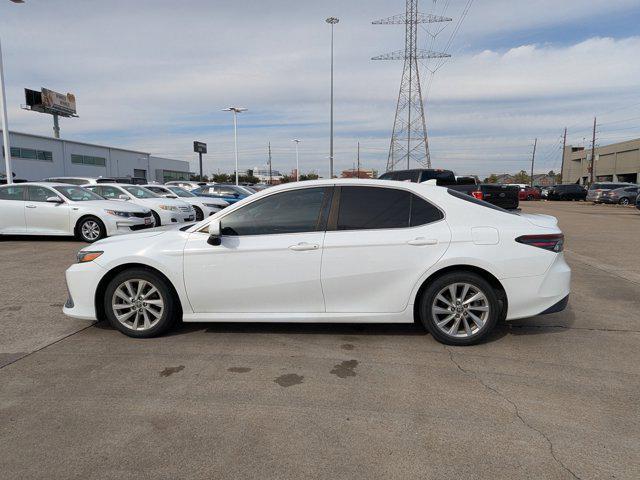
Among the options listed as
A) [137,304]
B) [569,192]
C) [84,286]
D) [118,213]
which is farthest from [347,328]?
[569,192]

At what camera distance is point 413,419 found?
318cm

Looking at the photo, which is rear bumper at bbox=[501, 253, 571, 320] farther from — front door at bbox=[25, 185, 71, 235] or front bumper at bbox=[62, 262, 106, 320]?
front door at bbox=[25, 185, 71, 235]

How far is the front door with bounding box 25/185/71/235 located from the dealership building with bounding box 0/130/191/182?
1577 inches

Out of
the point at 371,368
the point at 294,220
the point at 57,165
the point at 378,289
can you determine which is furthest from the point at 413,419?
the point at 57,165

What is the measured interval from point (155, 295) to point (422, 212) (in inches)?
109

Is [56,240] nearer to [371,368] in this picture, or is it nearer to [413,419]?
[371,368]

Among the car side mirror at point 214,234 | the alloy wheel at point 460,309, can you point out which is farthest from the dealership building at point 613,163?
the car side mirror at point 214,234

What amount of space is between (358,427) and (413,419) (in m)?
0.39

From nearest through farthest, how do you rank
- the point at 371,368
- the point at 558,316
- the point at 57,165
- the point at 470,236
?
the point at 371,368 < the point at 470,236 < the point at 558,316 < the point at 57,165

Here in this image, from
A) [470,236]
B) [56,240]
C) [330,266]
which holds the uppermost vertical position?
[470,236]

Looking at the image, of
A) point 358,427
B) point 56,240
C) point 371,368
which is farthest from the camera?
point 56,240

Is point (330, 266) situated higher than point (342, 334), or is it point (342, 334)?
point (330, 266)

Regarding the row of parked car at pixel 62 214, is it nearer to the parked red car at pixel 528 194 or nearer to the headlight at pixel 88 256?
the headlight at pixel 88 256

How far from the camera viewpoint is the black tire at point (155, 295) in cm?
464
